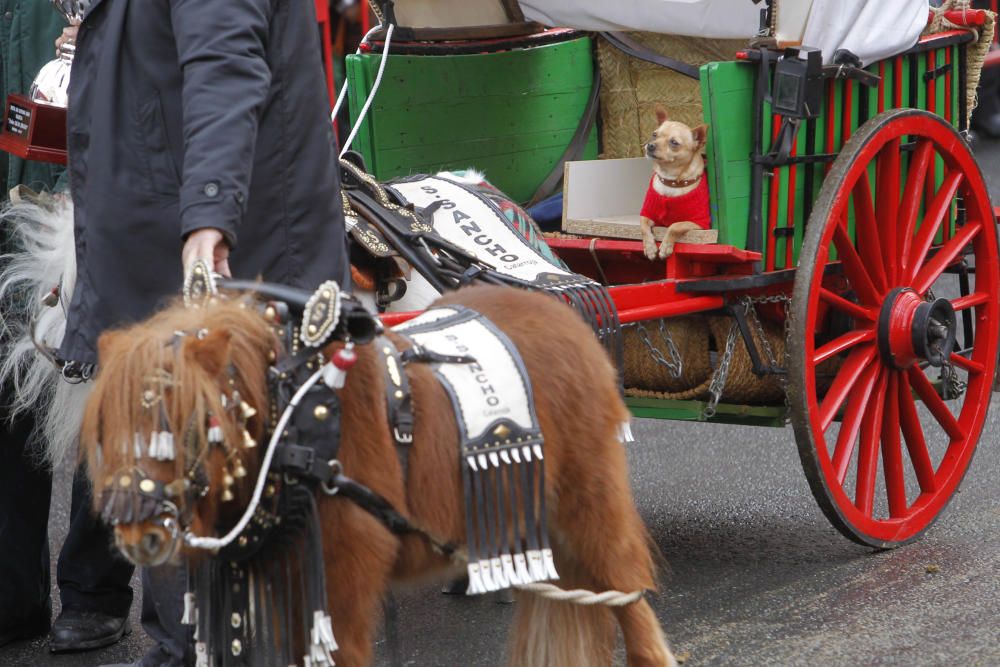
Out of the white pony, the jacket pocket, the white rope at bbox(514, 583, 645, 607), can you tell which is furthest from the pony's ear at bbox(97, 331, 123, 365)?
the white pony

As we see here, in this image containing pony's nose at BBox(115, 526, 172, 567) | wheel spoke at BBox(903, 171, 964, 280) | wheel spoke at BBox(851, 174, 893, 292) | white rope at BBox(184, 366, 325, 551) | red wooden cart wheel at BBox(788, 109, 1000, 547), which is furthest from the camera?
wheel spoke at BBox(903, 171, 964, 280)

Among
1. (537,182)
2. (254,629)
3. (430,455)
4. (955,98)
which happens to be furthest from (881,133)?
(254,629)

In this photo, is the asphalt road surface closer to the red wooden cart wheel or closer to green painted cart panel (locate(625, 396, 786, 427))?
the red wooden cart wheel

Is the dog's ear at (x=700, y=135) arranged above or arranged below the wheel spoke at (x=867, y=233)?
above

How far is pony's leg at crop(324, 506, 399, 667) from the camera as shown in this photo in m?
2.16

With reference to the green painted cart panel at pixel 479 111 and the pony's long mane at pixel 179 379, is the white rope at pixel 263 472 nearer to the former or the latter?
the pony's long mane at pixel 179 379

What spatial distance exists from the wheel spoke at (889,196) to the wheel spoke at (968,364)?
341 mm

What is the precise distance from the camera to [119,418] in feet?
6.28

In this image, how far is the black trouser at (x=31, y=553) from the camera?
3582 millimetres

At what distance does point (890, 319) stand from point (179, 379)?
8.47 feet

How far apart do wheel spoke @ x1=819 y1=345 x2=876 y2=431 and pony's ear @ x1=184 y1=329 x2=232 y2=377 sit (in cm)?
220

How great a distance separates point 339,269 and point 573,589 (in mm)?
789

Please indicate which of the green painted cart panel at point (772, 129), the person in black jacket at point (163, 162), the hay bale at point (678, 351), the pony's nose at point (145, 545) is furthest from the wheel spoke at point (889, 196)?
the pony's nose at point (145, 545)

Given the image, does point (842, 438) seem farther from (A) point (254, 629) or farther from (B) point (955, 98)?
(A) point (254, 629)
